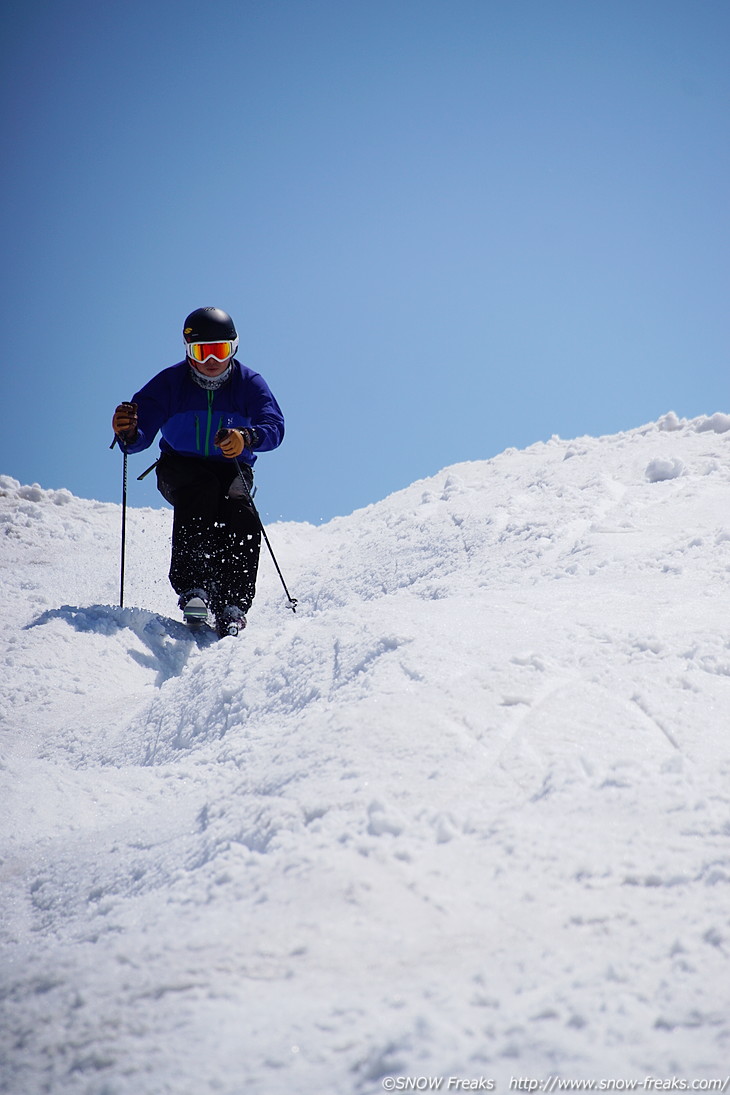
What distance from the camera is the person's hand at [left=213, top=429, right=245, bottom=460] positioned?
16.9 feet

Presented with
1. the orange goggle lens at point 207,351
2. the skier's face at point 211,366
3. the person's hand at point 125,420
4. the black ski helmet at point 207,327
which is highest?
the black ski helmet at point 207,327

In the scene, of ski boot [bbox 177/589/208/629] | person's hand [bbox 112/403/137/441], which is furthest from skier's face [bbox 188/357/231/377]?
ski boot [bbox 177/589/208/629]

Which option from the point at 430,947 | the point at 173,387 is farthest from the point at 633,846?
the point at 173,387

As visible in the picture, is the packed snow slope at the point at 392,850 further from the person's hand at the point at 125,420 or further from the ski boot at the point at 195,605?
the person's hand at the point at 125,420

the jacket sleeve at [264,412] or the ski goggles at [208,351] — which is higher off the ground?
the ski goggles at [208,351]

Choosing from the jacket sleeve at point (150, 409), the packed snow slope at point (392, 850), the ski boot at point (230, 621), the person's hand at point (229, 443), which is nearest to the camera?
the packed snow slope at point (392, 850)

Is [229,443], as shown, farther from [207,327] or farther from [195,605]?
[195,605]

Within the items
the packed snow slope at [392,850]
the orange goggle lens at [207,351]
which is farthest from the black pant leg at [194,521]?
the packed snow slope at [392,850]

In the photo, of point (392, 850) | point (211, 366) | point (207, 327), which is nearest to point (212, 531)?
point (211, 366)

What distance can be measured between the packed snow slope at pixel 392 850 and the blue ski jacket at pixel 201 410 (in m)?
2.01

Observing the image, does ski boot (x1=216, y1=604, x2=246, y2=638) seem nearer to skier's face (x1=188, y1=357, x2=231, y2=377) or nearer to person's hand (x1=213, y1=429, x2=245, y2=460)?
person's hand (x1=213, y1=429, x2=245, y2=460)

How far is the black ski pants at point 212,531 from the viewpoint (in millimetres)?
5441

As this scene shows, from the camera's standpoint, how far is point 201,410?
562 centimetres

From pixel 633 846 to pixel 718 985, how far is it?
0.40 m
